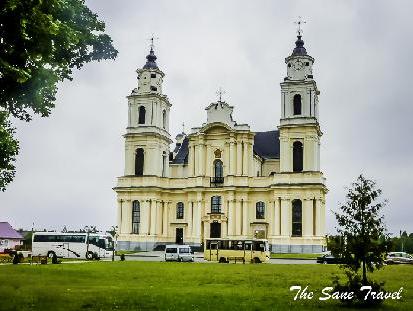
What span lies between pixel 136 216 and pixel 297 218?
19.8 m

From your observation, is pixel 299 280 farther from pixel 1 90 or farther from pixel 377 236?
pixel 1 90

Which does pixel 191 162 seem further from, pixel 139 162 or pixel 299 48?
pixel 299 48

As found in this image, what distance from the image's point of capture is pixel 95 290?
19.2 meters

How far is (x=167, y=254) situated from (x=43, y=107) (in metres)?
31.8

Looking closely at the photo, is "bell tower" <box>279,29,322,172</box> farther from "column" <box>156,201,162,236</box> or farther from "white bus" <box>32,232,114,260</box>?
"white bus" <box>32,232,114,260</box>

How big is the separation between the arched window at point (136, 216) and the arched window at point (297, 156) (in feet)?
64.5

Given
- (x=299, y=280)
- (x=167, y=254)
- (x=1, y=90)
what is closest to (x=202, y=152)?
(x=167, y=254)

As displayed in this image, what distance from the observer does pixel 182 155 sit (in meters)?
75.6

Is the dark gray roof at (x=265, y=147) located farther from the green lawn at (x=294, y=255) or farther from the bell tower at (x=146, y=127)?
the green lawn at (x=294, y=255)

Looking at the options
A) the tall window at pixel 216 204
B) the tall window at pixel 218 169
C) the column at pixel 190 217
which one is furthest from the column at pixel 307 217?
the column at pixel 190 217

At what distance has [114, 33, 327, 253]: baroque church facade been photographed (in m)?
61.2

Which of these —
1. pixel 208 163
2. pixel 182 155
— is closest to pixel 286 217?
pixel 208 163

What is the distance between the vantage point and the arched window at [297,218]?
60781 mm

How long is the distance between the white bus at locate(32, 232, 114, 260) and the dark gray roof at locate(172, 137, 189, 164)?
2741cm
